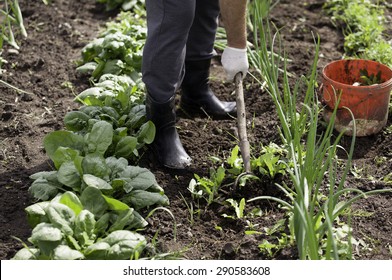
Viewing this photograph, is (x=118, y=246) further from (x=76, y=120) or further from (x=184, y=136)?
(x=184, y=136)

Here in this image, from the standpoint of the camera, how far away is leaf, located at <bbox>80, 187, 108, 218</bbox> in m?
2.63

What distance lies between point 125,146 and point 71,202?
55 centimetres

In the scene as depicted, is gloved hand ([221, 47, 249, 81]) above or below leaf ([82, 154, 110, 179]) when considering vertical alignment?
above

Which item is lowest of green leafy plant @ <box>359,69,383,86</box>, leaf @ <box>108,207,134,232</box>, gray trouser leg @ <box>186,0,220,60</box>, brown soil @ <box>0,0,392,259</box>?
brown soil @ <box>0,0,392,259</box>

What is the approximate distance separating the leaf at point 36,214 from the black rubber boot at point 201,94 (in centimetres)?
127

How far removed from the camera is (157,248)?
2635 mm

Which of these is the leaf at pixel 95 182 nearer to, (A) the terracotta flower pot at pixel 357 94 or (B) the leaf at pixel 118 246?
(B) the leaf at pixel 118 246

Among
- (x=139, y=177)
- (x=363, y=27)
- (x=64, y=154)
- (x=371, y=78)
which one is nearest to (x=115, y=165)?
(x=139, y=177)

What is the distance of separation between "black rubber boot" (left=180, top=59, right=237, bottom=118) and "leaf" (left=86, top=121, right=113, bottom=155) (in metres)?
0.81

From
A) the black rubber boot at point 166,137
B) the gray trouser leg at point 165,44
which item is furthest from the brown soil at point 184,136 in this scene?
the gray trouser leg at point 165,44

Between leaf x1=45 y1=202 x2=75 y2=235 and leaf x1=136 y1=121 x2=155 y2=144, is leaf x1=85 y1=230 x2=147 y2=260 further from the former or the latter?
leaf x1=136 y1=121 x2=155 y2=144

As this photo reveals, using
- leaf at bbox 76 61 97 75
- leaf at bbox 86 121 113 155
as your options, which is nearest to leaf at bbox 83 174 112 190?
leaf at bbox 86 121 113 155

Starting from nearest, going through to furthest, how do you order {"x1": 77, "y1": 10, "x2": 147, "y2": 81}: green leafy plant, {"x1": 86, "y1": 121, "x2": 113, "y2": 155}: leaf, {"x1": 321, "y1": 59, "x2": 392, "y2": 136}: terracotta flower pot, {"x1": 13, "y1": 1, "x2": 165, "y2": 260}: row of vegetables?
{"x1": 13, "y1": 1, "x2": 165, "y2": 260}: row of vegetables, {"x1": 86, "y1": 121, "x2": 113, "y2": 155}: leaf, {"x1": 321, "y1": 59, "x2": 392, "y2": 136}: terracotta flower pot, {"x1": 77, "y1": 10, "x2": 147, "y2": 81}: green leafy plant

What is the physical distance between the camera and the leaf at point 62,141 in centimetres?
295
